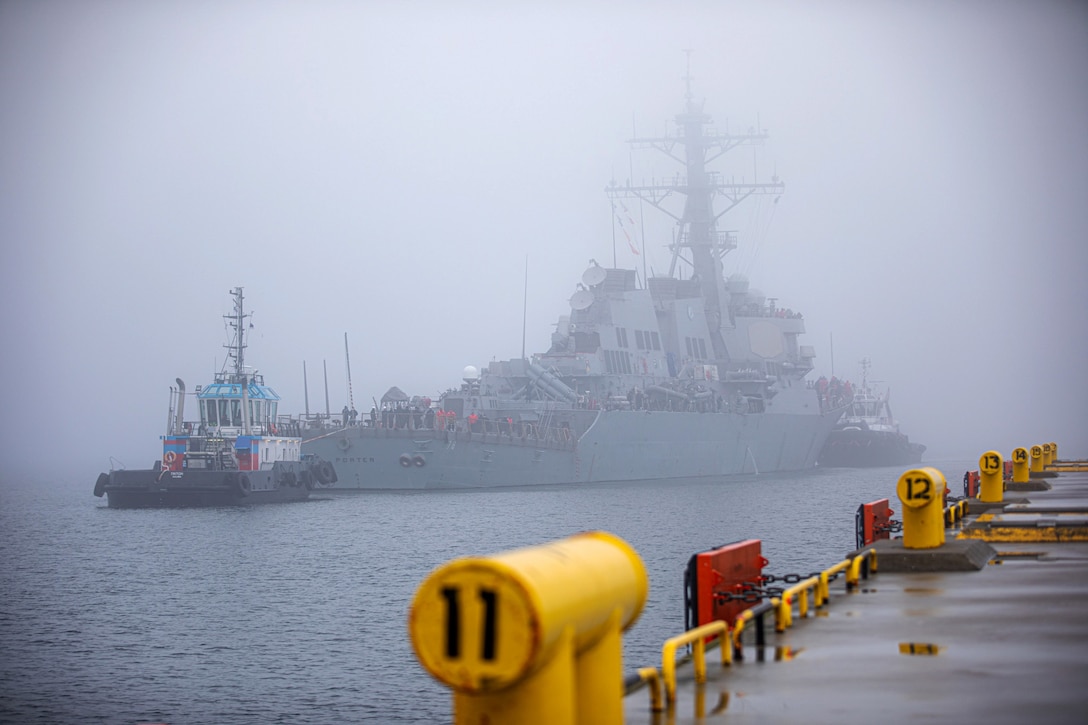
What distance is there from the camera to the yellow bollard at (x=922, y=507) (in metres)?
9.97

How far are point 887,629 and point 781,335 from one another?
61.2 metres

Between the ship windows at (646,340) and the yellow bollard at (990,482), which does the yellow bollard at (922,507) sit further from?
the ship windows at (646,340)

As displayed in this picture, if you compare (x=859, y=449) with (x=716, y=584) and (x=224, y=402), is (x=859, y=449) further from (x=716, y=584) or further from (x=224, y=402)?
(x=716, y=584)

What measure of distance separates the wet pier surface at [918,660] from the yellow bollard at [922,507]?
44 cm

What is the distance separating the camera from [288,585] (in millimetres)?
26047

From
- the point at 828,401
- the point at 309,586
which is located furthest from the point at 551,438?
the point at 828,401

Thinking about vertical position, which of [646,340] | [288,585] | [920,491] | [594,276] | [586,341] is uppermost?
[594,276]

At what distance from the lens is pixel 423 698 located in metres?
15.3

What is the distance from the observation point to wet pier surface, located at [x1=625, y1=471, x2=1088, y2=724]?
17.9 feet

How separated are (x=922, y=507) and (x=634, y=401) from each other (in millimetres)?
45914

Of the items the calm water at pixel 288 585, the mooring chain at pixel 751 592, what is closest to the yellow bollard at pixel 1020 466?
the calm water at pixel 288 585

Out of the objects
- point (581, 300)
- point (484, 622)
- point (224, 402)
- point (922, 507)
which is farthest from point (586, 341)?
point (484, 622)

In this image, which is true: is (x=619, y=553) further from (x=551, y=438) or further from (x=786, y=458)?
(x=786, y=458)

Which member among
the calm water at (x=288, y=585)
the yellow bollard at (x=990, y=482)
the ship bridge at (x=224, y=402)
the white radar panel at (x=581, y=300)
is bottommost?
the calm water at (x=288, y=585)
